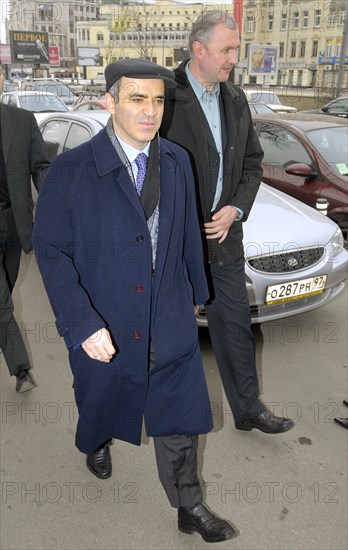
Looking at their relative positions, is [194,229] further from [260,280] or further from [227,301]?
[260,280]

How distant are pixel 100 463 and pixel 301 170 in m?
3.96

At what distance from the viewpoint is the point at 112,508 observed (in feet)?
8.04

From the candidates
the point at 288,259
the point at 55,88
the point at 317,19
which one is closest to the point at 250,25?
the point at 317,19

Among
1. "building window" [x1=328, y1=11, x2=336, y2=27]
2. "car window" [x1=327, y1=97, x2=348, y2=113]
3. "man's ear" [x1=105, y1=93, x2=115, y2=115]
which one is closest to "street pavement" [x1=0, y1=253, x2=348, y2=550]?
"man's ear" [x1=105, y1=93, x2=115, y2=115]

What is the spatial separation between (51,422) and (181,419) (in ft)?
4.01

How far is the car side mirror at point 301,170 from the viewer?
18.6 feet

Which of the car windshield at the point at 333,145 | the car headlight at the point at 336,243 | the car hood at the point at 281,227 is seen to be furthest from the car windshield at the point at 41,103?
the car headlight at the point at 336,243

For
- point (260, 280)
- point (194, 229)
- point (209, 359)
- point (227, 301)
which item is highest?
point (194, 229)

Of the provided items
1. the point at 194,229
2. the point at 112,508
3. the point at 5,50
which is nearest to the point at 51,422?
the point at 112,508

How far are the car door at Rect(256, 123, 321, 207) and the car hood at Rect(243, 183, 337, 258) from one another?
1.25m

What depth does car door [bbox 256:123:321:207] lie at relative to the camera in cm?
577

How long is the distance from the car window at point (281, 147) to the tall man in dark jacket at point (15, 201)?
141 inches

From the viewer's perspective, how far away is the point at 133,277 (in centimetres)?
195

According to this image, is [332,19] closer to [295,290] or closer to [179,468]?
[295,290]
